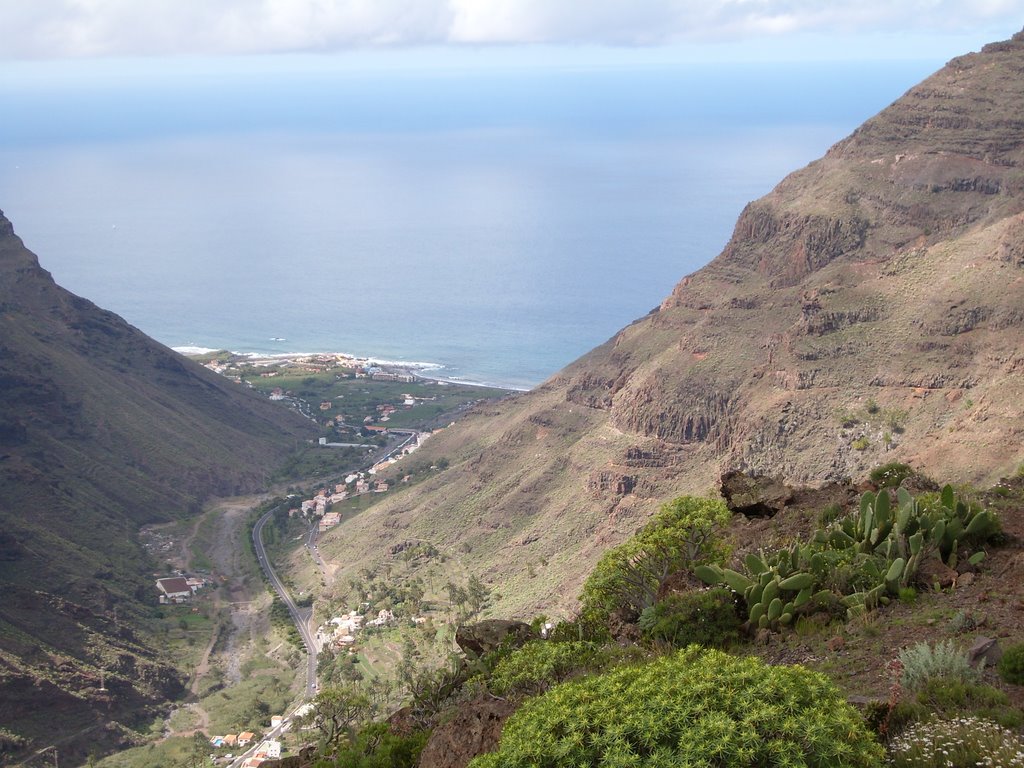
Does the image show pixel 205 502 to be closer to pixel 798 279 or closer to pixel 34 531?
pixel 34 531

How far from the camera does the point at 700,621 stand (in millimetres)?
29234

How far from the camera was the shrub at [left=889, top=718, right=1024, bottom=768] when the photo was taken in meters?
18.5

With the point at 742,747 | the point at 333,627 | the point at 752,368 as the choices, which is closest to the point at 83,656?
the point at 333,627

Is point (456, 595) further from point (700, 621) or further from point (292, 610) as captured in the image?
point (700, 621)

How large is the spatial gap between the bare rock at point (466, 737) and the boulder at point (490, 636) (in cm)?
1014

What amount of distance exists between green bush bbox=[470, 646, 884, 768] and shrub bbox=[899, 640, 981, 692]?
277cm

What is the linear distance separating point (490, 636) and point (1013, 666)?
54.9ft

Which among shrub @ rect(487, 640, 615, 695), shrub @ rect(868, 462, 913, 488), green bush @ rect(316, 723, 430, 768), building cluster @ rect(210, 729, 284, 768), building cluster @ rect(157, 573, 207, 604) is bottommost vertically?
building cluster @ rect(210, 729, 284, 768)

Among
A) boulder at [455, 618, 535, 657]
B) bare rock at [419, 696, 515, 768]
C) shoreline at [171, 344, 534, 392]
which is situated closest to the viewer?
bare rock at [419, 696, 515, 768]

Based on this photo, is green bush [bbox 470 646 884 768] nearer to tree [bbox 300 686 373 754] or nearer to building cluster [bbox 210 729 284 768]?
tree [bbox 300 686 373 754]

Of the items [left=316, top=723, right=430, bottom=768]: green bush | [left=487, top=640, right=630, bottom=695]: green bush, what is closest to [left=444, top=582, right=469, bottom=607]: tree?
[left=316, top=723, right=430, bottom=768]: green bush

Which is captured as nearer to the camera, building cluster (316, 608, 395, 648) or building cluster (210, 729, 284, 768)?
building cluster (210, 729, 284, 768)

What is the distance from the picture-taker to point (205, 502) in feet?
346

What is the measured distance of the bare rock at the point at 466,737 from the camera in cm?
2327
